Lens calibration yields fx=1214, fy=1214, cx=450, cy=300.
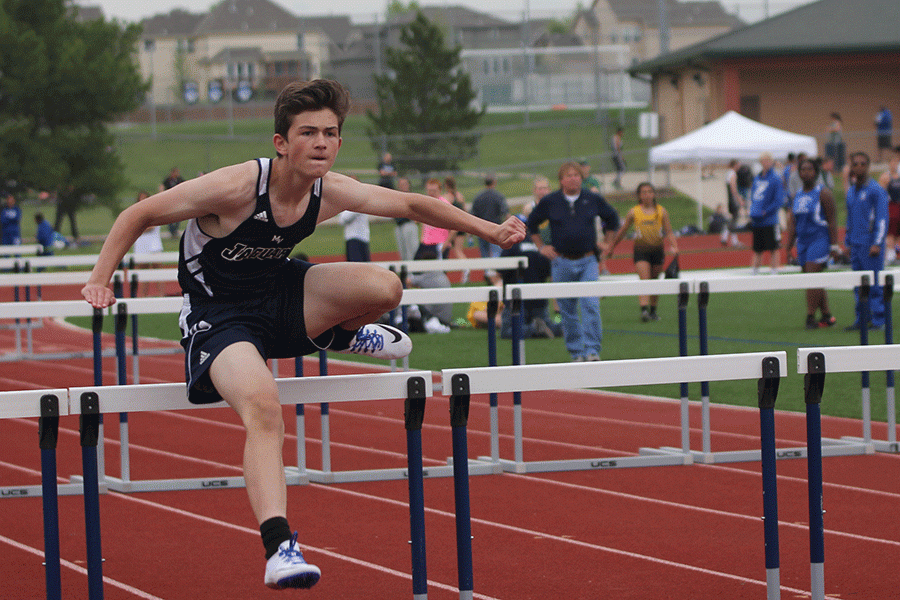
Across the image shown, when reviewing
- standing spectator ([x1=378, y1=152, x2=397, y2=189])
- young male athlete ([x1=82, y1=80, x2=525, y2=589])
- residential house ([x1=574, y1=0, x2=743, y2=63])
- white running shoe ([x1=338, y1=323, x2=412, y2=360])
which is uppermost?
residential house ([x1=574, y1=0, x2=743, y2=63])

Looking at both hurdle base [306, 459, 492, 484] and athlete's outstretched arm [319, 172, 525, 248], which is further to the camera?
hurdle base [306, 459, 492, 484]

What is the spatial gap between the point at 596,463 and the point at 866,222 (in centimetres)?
736

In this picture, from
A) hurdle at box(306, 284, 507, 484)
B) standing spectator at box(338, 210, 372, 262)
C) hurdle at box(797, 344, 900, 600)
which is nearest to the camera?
hurdle at box(797, 344, 900, 600)

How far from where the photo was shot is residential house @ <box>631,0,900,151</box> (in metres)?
38.0

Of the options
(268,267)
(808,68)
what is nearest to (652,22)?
(808,68)

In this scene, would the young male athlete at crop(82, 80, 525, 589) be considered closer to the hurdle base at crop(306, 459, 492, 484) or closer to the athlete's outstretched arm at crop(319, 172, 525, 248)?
the athlete's outstretched arm at crop(319, 172, 525, 248)

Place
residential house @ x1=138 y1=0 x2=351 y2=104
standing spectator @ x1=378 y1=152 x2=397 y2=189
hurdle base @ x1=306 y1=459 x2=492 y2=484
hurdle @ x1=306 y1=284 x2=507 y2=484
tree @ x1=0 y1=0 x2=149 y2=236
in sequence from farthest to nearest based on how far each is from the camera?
1. residential house @ x1=138 y1=0 x2=351 y2=104
2. tree @ x1=0 y1=0 x2=149 y2=236
3. standing spectator @ x1=378 y1=152 x2=397 y2=189
4. hurdle base @ x1=306 y1=459 x2=492 y2=484
5. hurdle @ x1=306 y1=284 x2=507 y2=484

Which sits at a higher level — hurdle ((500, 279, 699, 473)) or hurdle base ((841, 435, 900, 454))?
hurdle ((500, 279, 699, 473))

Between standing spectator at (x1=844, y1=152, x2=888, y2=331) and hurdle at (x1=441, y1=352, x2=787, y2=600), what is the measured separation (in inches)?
377

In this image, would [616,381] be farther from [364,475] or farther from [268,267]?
[364,475]

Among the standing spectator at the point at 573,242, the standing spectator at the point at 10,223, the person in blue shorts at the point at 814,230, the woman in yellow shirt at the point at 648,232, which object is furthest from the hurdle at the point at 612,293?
the standing spectator at the point at 10,223

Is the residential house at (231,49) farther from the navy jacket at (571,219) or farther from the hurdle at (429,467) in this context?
Result: the hurdle at (429,467)

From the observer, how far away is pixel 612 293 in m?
6.85

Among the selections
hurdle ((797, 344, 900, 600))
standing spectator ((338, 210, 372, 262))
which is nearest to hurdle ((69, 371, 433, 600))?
hurdle ((797, 344, 900, 600))
